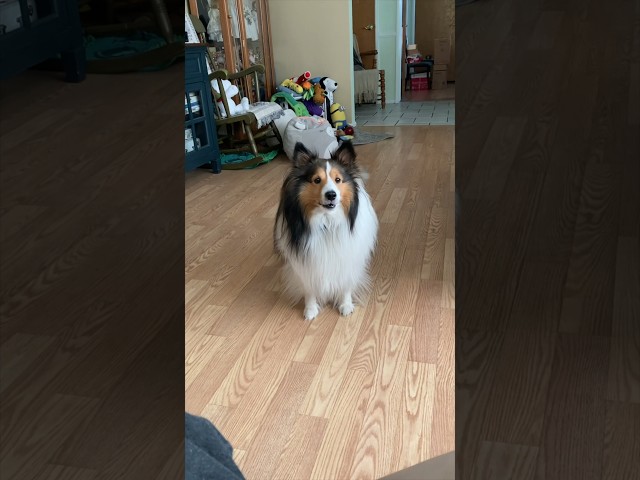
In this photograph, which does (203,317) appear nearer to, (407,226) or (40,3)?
(407,226)

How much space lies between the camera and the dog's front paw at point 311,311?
206 cm

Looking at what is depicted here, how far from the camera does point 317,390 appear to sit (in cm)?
165

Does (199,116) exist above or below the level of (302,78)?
below

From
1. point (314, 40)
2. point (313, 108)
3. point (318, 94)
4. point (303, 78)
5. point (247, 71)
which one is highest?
point (314, 40)

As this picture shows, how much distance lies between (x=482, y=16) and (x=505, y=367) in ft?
0.36

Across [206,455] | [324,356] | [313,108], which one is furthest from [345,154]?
[313,108]

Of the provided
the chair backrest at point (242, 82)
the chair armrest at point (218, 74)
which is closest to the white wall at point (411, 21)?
the chair backrest at point (242, 82)

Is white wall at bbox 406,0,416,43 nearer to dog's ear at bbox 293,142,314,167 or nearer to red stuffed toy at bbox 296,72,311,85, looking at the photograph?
red stuffed toy at bbox 296,72,311,85

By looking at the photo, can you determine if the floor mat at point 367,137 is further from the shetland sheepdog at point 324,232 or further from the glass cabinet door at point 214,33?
the shetland sheepdog at point 324,232

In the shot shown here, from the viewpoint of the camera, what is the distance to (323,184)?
7.14ft

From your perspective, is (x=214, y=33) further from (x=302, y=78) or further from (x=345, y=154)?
(x=345, y=154)

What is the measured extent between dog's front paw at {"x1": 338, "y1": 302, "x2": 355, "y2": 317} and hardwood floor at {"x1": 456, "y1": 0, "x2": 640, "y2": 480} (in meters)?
1.87

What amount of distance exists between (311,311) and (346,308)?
13cm

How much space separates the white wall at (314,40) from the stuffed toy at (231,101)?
3.49 ft
